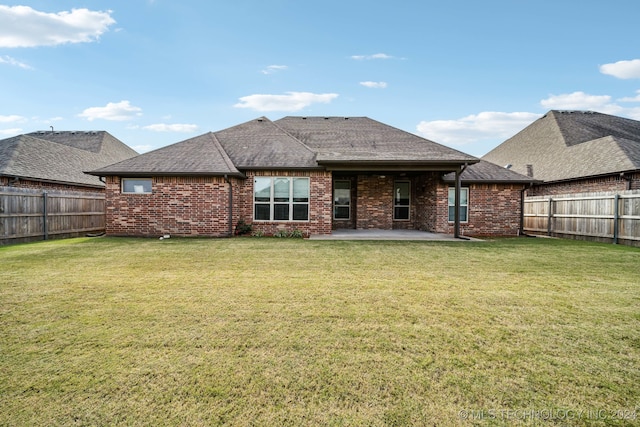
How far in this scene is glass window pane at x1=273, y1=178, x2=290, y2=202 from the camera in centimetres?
1345

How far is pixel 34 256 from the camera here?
814 centimetres

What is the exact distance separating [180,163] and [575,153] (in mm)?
19559

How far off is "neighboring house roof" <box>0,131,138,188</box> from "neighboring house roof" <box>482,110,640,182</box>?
2346 centimetres

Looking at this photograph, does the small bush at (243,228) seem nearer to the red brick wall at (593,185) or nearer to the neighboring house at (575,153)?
the neighboring house at (575,153)

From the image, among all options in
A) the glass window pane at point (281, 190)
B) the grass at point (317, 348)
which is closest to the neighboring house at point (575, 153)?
the grass at point (317, 348)

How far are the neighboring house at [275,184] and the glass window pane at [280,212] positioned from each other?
0.04 metres

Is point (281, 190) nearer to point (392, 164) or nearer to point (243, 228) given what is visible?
point (243, 228)

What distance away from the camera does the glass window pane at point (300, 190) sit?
528 inches

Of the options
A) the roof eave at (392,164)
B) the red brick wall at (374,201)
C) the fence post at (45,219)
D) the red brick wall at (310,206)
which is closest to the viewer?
the roof eave at (392,164)

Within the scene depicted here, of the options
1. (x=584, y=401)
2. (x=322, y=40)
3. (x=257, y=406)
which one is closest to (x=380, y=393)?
(x=257, y=406)

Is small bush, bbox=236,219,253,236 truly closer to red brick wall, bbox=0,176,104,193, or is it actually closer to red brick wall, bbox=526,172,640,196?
red brick wall, bbox=0,176,104,193

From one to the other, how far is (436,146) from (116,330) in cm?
1419

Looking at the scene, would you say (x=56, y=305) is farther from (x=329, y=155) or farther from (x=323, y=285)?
(x=329, y=155)

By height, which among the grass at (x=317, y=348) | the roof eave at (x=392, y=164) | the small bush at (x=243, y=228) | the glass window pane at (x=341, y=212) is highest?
the roof eave at (x=392, y=164)
